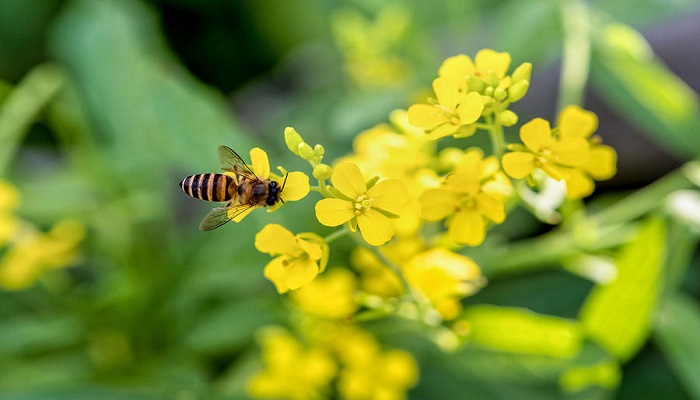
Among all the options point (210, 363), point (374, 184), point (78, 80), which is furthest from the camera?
point (78, 80)

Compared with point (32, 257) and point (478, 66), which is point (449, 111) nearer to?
point (478, 66)

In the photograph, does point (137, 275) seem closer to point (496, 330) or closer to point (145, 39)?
point (145, 39)

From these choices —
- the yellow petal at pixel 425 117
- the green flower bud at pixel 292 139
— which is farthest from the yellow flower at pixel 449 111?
the green flower bud at pixel 292 139

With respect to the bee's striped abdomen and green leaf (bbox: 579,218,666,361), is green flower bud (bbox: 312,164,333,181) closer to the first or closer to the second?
the bee's striped abdomen

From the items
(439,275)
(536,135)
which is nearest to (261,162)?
(536,135)

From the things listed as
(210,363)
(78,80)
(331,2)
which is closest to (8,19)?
(78,80)

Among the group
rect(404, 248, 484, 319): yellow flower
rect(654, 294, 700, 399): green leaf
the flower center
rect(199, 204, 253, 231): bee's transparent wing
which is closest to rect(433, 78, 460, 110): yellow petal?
the flower center

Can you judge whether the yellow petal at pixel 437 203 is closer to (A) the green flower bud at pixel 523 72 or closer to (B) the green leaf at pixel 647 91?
(A) the green flower bud at pixel 523 72
